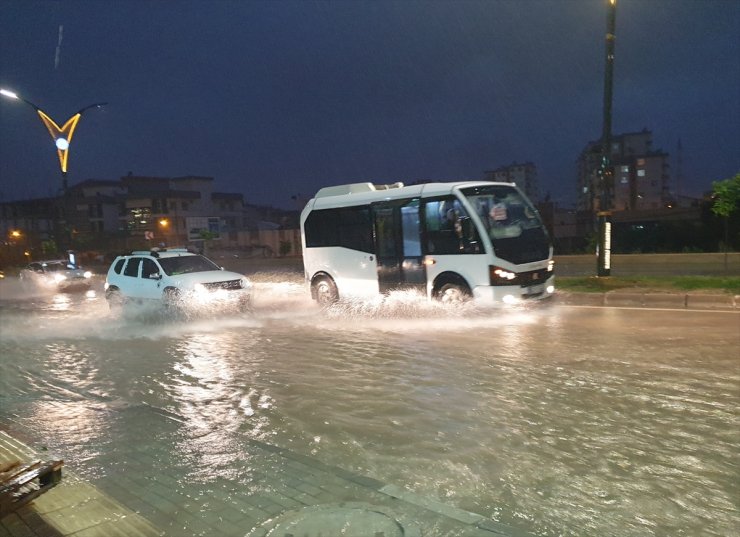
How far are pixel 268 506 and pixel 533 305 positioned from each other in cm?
1073

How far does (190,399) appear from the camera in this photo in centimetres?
698

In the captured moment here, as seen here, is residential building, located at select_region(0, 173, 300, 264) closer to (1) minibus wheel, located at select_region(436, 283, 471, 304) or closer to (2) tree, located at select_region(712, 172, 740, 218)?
(1) minibus wheel, located at select_region(436, 283, 471, 304)

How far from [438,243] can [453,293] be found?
45.2 inches

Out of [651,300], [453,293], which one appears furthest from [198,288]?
[651,300]

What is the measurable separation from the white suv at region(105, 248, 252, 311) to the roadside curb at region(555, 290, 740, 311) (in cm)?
814

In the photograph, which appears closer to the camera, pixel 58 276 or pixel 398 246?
pixel 398 246

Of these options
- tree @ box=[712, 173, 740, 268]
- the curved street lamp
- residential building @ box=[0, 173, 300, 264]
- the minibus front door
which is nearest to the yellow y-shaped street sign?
the curved street lamp

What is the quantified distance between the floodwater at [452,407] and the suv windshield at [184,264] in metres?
2.70

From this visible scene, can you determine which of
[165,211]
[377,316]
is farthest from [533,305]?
[165,211]

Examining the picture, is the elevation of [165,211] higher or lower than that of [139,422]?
higher

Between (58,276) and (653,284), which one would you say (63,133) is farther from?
(653,284)

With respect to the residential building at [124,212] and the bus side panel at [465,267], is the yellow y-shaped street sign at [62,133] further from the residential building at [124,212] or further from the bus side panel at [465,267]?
the residential building at [124,212]

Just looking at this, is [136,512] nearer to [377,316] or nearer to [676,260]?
[377,316]

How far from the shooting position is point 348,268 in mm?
14562
